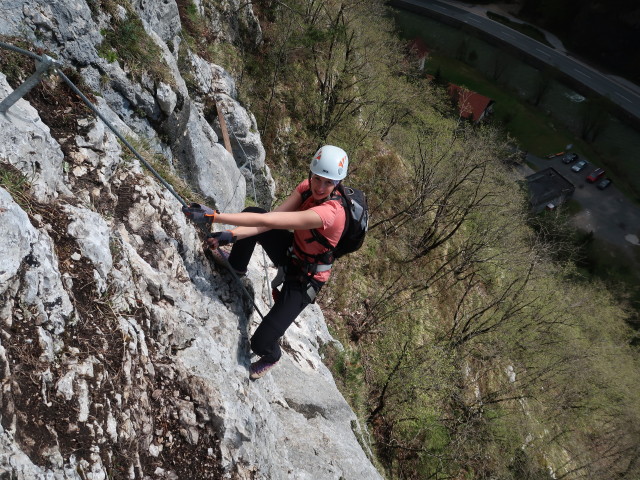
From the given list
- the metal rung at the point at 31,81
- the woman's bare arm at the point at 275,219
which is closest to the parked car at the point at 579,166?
the woman's bare arm at the point at 275,219

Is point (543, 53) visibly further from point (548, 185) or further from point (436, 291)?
point (436, 291)

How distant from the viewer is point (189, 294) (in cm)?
482

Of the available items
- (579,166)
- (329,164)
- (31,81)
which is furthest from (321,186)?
(579,166)

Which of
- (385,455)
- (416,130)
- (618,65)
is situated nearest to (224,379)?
(385,455)

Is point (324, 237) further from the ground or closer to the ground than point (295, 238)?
further from the ground

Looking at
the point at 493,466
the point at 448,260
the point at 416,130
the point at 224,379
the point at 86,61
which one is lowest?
the point at 493,466

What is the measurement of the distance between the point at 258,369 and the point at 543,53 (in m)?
63.6

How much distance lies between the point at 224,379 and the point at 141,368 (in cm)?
90

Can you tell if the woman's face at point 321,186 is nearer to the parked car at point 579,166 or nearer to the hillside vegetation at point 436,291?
the hillside vegetation at point 436,291

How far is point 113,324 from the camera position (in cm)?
370

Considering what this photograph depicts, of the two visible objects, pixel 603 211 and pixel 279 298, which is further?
pixel 603 211

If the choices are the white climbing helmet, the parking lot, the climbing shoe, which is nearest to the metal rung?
the white climbing helmet

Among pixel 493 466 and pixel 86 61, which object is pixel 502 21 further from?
pixel 86 61

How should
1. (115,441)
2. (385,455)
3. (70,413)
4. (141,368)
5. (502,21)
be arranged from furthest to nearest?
(502,21) < (385,455) < (141,368) < (115,441) < (70,413)
